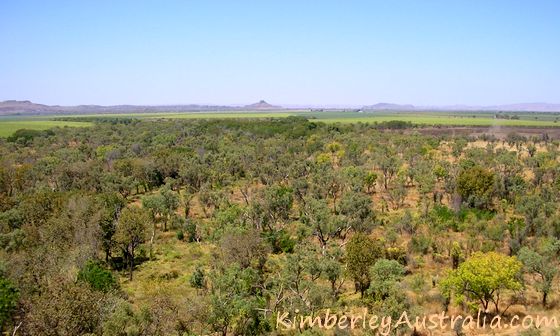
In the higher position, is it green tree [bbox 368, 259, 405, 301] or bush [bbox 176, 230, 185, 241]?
green tree [bbox 368, 259, 405, 301]

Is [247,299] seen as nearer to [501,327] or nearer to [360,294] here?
[360,294]

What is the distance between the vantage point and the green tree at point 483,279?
92.8 ft

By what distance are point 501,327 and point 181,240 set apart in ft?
121

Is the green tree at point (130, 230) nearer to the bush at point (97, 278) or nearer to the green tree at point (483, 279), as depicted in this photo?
the bush at point (97, 278)

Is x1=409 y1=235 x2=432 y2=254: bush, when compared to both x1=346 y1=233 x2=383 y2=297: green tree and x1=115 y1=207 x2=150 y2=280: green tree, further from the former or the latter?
x1=115 y1=207 x2=150 y2=280: green tree

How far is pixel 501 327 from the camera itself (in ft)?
94.0

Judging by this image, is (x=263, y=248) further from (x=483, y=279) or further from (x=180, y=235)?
(x=483, y=279)

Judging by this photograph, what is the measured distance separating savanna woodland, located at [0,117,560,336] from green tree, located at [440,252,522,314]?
129mm

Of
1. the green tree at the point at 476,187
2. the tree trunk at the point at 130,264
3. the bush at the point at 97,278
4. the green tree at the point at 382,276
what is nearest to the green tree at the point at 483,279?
the green tree at the point at 382,276

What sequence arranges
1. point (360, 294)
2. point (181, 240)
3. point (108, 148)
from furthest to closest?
point (108, 148)
point (181, 240)
point (360, 294)

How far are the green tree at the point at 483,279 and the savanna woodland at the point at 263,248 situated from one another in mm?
129

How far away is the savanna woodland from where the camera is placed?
2667 centimetres

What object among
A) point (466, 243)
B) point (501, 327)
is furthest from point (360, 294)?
point (466, 243)

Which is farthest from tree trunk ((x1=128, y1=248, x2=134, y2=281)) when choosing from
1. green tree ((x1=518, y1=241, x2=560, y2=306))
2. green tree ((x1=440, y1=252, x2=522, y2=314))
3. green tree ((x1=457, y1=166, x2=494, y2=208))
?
green tree ((x1=457, y1=166, x2=494, y2=208))
